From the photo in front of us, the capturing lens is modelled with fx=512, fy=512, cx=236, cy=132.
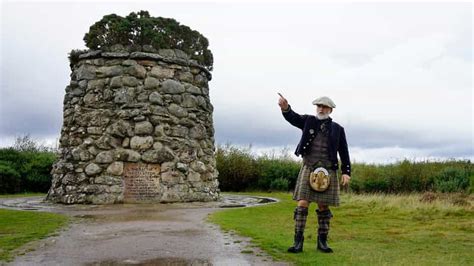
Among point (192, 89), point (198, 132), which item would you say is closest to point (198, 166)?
point (198, 132)

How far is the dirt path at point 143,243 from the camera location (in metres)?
6.14

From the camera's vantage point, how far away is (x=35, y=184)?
21750mm

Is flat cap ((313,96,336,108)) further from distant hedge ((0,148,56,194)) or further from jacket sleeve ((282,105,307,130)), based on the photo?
distant hedge ((0,148,56,194))

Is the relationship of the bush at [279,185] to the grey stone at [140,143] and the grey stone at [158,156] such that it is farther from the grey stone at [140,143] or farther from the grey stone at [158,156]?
the grey stone at [140,143]

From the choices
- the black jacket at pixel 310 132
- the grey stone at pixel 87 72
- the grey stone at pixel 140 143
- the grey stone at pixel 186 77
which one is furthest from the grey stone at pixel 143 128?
the black jacket at pixel 310 132

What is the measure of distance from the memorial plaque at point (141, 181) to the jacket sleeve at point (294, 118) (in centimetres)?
831

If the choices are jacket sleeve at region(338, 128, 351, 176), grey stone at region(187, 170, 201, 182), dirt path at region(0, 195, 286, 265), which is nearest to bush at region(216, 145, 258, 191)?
grey stone at region(187, 170, 201, 182)

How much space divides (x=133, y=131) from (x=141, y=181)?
1442 mm

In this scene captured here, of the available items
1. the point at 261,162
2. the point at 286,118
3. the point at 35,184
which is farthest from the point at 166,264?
the point at 261,162

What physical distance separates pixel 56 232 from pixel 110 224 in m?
1.16

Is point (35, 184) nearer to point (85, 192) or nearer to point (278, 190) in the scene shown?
point (85, 192)

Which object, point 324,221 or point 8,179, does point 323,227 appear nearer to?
point 324,221

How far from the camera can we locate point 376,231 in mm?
9211

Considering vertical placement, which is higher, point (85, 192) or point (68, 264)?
point (85, 192)
